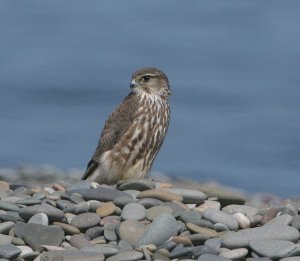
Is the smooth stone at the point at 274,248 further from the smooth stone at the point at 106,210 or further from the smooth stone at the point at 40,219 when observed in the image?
the smooth stone at the point at 40,219

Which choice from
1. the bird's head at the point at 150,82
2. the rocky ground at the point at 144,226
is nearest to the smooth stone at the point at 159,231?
the rocky ground at the point at 144,226

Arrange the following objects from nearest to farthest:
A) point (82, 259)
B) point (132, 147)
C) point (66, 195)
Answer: point (82, 259) → point (66, 195) → point (132, 147)

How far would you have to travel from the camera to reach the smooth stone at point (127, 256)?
620 cm

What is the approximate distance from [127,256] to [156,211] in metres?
0.59

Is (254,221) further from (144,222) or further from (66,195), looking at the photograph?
(66,195)

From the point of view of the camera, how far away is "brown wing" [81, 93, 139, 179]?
8.60 meters

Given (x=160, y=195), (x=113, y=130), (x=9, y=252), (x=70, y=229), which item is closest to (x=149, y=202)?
(x=160, y=195)

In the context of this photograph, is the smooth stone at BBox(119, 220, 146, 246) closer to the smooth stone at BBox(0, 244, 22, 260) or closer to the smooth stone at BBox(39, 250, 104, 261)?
the smooth stone at BBox(39, 250, 104, 261)

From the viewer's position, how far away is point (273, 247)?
6340mm

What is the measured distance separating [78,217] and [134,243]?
38 centimetres

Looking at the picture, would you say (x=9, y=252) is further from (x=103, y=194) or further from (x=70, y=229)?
(x=103, y=194)

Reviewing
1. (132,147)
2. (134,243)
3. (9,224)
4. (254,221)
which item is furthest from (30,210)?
(132,147)

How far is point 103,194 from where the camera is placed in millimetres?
7000

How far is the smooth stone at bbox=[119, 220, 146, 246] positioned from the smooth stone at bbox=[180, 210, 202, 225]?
209mm
